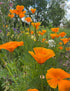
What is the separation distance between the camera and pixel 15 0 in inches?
81.8

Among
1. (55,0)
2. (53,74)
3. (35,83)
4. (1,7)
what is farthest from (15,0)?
(53,74)

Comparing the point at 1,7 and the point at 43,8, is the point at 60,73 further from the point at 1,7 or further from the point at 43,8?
the point at 43,8

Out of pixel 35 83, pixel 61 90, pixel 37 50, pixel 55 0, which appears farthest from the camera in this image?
pixel 55 0

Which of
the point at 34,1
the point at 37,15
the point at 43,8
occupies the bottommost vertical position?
the point at 37,15

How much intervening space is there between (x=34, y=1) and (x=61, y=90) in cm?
187

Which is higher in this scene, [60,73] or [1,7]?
[1,7]

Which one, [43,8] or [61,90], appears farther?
[43,8]

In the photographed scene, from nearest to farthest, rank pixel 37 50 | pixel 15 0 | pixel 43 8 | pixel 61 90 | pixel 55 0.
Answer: pixel 61 90 → pixel 37 50 → pixel 43 8 → pixel 15 0 → pixel 55 0

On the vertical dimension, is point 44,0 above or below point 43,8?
above

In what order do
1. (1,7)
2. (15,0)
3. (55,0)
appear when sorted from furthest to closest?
(55,0)
(15,0)
(1,7)

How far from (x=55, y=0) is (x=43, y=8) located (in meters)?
0.70

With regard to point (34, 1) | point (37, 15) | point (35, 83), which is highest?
point (34, 1)

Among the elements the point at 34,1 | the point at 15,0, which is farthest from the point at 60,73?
the point at 15,0

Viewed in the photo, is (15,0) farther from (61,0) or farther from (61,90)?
(61,90)
